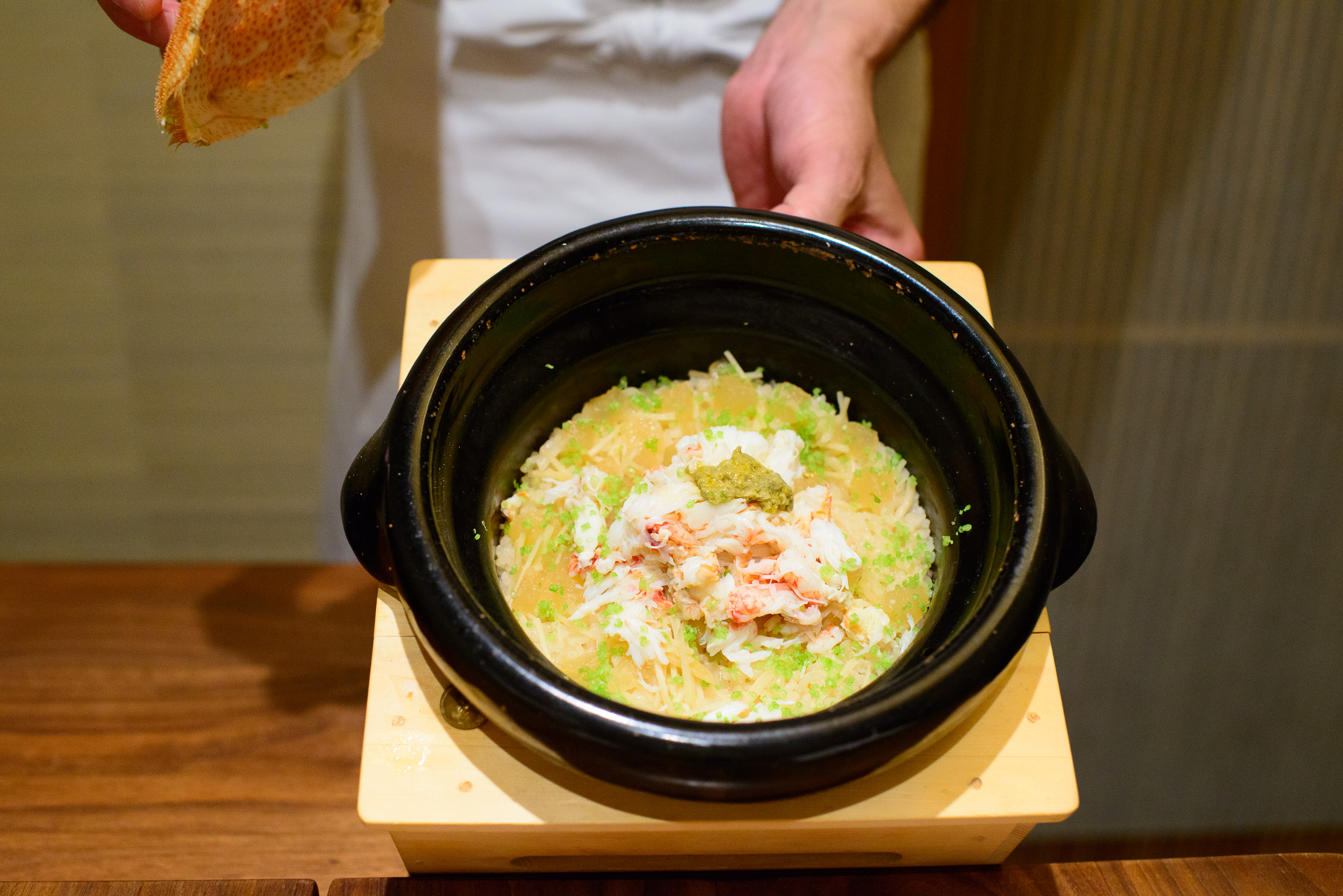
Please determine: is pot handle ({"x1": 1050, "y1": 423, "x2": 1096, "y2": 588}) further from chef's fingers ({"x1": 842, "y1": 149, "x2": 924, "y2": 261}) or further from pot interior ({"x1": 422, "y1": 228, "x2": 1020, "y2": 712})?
chef's fingers ({"x1": 842, "y1": 149, "x2": 924, "y2": 261})

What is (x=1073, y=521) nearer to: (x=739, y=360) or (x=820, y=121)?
(x=739, y=360)

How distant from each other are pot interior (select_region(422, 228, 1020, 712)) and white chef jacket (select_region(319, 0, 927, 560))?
28.8 inches

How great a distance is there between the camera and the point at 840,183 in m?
1.28

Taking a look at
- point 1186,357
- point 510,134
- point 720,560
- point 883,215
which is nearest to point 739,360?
point 720,560

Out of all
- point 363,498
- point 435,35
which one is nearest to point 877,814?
point 363,498

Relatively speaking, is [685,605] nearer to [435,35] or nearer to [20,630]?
[20,630]

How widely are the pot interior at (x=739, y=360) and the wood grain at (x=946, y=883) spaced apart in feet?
0.83

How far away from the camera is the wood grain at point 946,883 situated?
0.93 metres

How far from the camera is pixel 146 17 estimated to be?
3.32 feet

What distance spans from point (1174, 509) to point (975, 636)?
8.13 ft

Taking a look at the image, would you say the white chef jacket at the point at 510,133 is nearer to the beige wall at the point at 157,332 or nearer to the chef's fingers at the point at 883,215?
the chef's fingers at the point at 883,215

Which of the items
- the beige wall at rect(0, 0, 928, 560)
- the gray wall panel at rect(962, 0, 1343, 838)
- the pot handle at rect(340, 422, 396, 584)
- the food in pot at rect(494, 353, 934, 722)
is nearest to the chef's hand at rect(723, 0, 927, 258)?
the food in pot at rect(494, 353, 934, 722)

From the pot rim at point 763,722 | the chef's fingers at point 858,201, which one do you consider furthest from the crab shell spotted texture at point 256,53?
the chef's fingers at point 858,201

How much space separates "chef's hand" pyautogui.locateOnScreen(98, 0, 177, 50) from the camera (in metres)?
1.00
